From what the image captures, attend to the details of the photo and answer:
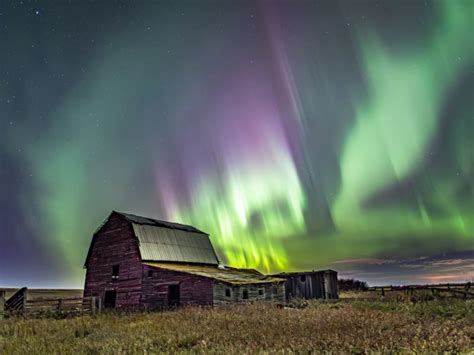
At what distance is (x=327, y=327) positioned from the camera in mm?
12711

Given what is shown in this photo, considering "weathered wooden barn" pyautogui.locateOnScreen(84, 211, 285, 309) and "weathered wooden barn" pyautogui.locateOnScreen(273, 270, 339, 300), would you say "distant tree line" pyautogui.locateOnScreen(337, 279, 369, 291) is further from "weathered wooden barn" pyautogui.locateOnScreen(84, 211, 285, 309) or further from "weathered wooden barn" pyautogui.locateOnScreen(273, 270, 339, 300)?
"weathered wooden barn" pyautogui.locateOnScreen(84, 211, 285, 309)

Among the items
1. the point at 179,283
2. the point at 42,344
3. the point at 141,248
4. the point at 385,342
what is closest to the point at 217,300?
the point at 179,283

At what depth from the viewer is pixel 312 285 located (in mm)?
43094

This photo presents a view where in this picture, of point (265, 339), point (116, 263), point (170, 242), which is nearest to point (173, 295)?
point (116, 263)

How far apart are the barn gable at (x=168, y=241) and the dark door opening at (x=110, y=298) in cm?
437

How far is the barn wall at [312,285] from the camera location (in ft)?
140

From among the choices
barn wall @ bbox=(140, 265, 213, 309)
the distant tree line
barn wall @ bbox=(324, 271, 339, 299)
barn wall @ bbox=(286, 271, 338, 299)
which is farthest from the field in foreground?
the distant tree line

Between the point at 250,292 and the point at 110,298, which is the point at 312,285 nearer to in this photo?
the point at 250,292

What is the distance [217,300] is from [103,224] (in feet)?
49.1

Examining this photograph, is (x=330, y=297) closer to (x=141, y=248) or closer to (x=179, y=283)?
(x=179, y=283)

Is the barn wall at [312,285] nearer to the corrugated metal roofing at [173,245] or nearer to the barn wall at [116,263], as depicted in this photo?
the corrugated metal roofing at [173,245]

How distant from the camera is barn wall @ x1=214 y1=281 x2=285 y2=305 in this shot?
3150 cm

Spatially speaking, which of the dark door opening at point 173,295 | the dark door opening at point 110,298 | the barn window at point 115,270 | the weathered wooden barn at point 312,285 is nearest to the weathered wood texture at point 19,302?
the dark door opening at point 110,298

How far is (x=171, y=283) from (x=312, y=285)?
696 inches
